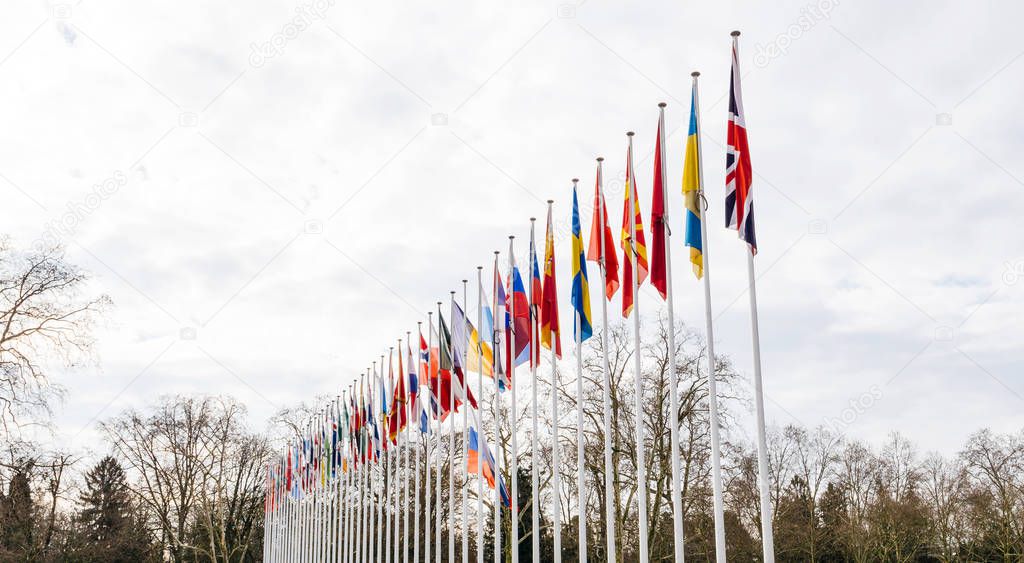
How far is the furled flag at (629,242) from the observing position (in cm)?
1577

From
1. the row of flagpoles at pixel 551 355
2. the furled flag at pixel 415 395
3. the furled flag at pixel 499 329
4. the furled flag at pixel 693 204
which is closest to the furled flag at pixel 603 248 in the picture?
the row of flagpoles at pixel 551 355

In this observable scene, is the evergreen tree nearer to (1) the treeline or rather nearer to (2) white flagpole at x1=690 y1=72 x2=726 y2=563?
(1) the treeline

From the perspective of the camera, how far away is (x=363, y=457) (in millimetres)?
29875

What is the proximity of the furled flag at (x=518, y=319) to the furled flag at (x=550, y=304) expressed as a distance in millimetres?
1024

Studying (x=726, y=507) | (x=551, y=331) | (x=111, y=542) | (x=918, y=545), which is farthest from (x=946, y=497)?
(x=111, y=542)

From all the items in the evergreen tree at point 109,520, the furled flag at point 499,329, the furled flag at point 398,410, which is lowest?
the evergreen tree at point 109,520

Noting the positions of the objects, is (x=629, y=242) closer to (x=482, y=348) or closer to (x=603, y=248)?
Result: (x=603, y=248)

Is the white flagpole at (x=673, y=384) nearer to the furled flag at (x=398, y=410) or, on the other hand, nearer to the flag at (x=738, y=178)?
the flag at (x=738, y=178)

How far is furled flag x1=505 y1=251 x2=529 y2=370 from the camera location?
19609 millimetres

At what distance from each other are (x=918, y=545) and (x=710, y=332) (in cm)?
4143

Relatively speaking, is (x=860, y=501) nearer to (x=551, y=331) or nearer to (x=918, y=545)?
(x=918, y=545)

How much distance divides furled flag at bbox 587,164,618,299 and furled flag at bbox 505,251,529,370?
3.05 metres

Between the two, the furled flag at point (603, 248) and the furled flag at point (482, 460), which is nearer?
the furled flag at point (603, 248)

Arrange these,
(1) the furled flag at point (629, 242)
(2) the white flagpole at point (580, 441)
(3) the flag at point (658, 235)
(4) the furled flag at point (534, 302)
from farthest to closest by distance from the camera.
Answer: (4) the furled flag at point (534, 302) → (2) the white flagpole at point (580, 441) → (1) the furled flag at point (629, 242) → (3) the flag at point (658, 235)
